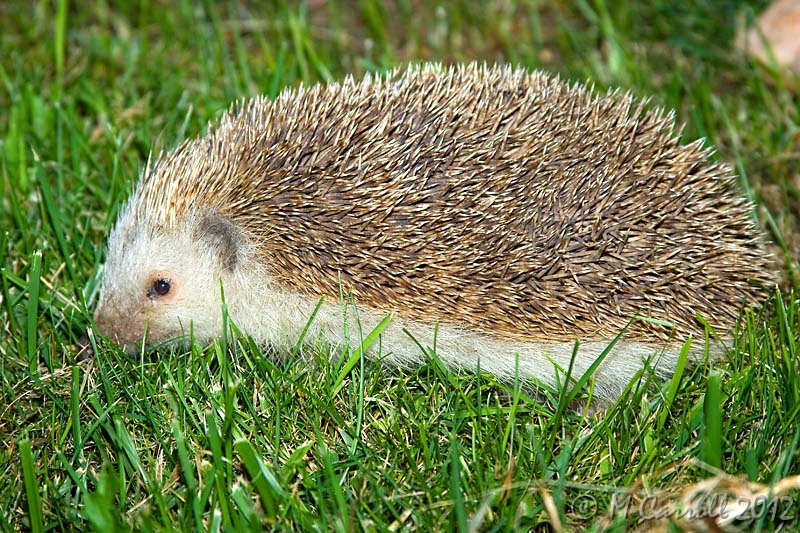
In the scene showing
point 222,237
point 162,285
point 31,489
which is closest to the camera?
point 31,489

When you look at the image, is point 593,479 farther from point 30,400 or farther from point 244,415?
point 30,400

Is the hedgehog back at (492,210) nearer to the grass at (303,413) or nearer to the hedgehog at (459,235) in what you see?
the hedgehog at (459,235)

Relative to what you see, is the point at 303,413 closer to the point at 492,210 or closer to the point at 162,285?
the point at 162,285

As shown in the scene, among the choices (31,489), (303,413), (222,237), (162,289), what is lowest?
(31,489)

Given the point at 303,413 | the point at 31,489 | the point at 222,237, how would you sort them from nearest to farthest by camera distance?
the point at 31,489 → the point at 303,413 → the point at 222,237

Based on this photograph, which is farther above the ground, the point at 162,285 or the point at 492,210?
the point at 492,210

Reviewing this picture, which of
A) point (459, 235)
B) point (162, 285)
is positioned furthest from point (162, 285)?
point (459, 235)

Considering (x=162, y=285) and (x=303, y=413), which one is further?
(x=162, y=285)
